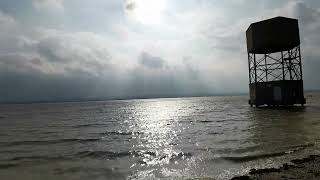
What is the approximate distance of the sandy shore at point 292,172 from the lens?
39.7 ft

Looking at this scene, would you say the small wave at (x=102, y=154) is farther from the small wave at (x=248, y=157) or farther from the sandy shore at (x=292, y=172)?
the sandy shore at (x=292, y=172)

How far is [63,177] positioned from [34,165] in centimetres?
399

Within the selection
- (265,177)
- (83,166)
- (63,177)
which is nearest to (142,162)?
(83,166)

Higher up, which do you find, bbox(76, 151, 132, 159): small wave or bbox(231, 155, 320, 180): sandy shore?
bbox(231, 155, 320, 180): sandy shore

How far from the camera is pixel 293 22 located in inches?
2173

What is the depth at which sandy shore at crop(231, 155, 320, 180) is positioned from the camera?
39.7 feet

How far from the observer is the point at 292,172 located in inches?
508

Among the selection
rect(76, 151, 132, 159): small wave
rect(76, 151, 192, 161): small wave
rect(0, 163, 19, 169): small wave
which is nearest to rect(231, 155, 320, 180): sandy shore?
rect(76, 151, 192, 161): small wave

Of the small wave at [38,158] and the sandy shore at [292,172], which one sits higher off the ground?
the sandy shore at [292,172]

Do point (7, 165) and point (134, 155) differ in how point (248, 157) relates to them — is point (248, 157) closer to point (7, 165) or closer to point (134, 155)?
point (134, 155)

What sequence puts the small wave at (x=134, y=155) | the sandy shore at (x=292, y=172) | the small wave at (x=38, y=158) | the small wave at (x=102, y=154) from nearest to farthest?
1. the sandy shore at (x=292, y=172)
2. the small wave at (x=134, y=155)
3. the small wave at (x=38, y=158)
4. the small wave at (x=102, y=154)

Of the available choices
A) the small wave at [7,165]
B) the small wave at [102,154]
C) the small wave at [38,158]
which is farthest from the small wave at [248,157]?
the small wave at [7,165]

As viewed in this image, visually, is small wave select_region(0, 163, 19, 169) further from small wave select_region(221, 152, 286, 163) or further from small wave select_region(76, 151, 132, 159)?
small wave select_region(221, 152, 286, 163)

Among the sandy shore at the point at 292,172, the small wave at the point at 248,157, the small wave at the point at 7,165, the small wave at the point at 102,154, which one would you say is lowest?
the small wave at the point at 7,165
